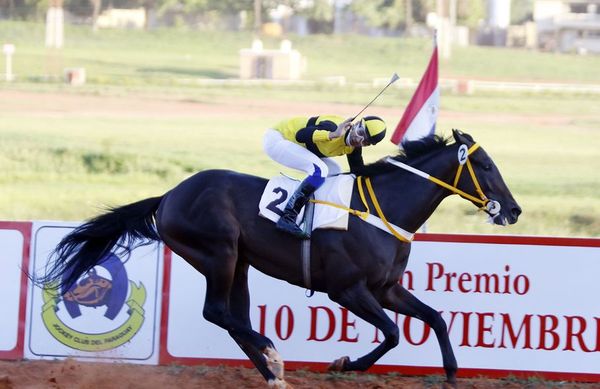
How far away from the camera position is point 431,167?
259 inches

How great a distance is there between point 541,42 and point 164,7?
1748 cm

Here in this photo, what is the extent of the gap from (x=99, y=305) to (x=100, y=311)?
0.05m

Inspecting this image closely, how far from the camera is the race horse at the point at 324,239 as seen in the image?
635cm

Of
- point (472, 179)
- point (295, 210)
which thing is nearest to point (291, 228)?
point (295, 210)

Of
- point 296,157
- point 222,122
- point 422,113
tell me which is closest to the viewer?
point 296,157

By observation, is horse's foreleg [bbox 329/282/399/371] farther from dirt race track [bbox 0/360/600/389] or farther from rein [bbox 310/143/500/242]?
dirt race track [bbox 0/360/600/389]

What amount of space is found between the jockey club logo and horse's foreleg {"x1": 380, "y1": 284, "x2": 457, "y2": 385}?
6.90ft

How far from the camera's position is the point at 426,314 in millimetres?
6461

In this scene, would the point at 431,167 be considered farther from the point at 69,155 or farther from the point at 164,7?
the point at 164,7

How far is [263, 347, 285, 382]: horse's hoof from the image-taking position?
635 cm

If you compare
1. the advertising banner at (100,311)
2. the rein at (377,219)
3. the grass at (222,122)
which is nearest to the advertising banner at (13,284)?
the advertising banner at (100,311)

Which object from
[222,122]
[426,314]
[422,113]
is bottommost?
[426,314]

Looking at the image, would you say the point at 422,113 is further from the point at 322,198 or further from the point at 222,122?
the point at 222,122

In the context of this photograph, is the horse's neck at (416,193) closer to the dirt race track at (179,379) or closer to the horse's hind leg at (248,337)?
the horse's hind leg at (248,337)
